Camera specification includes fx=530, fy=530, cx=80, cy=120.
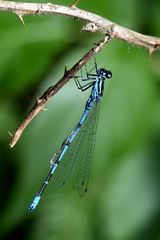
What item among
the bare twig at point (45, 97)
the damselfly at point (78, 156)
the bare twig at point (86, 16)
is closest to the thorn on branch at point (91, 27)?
the bare twig at point (86, 16)

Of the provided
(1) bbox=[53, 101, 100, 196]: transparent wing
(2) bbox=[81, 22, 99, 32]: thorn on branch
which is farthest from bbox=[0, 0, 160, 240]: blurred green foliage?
(2) bbox=[81, 22, 99, 32]: thorn on branch

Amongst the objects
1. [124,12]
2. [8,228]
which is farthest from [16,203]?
[124,12]

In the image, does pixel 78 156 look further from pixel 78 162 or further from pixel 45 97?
pixel 45 97

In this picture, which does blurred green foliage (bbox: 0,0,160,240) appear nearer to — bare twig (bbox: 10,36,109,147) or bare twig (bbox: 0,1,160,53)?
bare twig (bbox: 10,36,109,147)

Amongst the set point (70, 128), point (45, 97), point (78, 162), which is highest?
point (70, 128)

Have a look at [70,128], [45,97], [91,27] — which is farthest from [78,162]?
[91,27]
